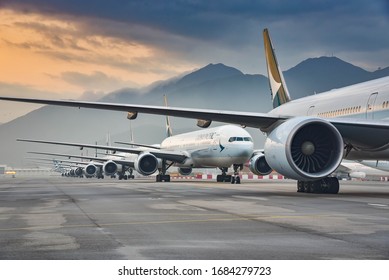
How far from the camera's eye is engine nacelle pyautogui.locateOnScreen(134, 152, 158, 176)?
4197cm

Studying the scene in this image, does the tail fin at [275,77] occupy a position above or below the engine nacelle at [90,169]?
above

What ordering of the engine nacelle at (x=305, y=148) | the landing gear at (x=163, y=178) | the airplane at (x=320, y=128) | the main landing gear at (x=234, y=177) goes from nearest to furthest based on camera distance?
the engine nacelle at (x=305, y=148), the airplane at (x=320, y=128), the main landing gear at (x=234, y=177), the landing gear at (x=163, y=178)

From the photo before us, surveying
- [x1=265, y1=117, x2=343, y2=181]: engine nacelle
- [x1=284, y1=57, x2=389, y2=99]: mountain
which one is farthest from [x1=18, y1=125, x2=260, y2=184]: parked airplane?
[x1=265, y1=117, x2=343, y2=181]: engine nacelle

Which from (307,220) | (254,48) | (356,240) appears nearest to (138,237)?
(356,240)

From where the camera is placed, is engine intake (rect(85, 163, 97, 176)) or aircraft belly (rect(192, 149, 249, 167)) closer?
aircraft belly (rect(192, 149, 249, 167))

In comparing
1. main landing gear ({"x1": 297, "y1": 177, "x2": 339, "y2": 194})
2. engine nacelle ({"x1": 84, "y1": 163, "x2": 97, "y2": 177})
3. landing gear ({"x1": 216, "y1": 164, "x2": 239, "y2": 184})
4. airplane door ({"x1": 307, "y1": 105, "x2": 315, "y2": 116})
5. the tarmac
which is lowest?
the tarmac

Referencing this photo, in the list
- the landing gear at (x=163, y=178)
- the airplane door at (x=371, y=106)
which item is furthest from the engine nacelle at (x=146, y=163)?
the airplane door at (x=371, y=106)

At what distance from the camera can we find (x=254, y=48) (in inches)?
427

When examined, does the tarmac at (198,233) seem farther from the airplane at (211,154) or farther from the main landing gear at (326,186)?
the airplane at (211,154)

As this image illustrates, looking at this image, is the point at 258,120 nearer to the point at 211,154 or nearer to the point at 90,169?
the point at 211,154

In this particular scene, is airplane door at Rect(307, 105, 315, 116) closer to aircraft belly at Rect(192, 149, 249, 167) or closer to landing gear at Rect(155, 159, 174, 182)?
aircraft belly at Rect(192, 149, 249, 167)

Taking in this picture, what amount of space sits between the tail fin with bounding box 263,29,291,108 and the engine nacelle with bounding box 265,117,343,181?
310 inches

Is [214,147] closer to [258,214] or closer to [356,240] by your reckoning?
[258,214]

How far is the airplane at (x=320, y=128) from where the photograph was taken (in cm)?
1652
